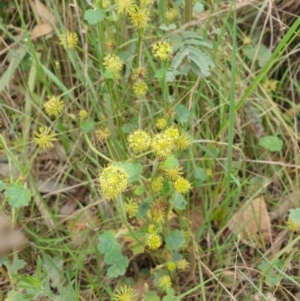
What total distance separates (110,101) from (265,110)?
1.83ft

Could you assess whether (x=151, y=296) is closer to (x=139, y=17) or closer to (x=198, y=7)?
(x=139, y=17)

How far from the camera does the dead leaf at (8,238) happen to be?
4.63 ft

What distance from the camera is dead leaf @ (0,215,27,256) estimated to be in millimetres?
1410

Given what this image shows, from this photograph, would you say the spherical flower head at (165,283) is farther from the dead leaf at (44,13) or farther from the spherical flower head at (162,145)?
the dead leaf at (44,13)

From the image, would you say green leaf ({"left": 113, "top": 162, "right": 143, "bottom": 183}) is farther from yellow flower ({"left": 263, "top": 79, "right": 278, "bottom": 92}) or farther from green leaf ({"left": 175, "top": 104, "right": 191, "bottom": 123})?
yellow flower ({"left": 263, "top": 79, "right": 278, "bottom": 92})

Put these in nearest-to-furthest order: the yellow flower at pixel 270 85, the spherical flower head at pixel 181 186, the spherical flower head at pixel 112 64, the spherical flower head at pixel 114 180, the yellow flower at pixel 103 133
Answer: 1. the spherical flower head at pixel 114 180
2. the spherical flower head at pixel 181 186
3. the spherical flower head at pixel 112 64
4. the yellow flower at pixel 103 133
5. the yellow flower at pixel 270 85

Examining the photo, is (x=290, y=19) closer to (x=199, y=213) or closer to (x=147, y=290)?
(x=199, y=213)

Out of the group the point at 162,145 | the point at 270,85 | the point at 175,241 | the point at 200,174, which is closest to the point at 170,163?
the point at 162,145

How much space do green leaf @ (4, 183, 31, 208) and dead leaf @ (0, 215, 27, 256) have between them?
0.68 feet

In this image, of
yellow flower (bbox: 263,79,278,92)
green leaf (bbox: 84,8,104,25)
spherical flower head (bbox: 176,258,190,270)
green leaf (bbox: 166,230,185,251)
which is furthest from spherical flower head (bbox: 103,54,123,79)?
yellow flower (bbox: 263,79,278,92)

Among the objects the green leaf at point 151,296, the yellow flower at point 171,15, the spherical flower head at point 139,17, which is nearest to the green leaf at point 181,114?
the spherical flower head at point 139,17

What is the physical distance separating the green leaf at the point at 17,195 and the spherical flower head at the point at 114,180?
0.76 feet

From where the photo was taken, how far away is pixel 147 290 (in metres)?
1.43

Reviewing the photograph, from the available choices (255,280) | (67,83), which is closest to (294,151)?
(255,280)
